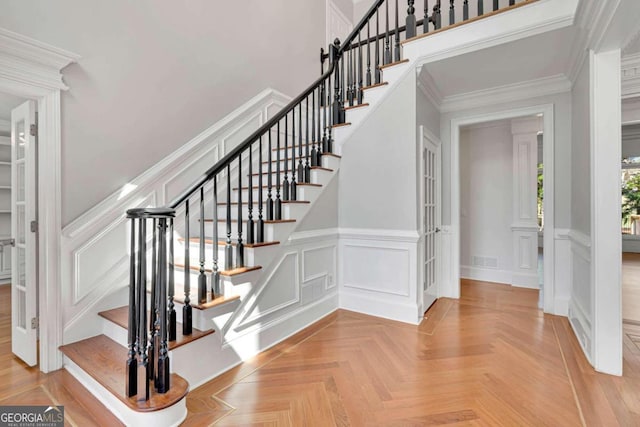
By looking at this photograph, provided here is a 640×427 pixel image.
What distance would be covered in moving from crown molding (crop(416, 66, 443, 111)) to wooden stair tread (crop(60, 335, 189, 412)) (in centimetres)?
328

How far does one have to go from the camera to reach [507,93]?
11.6 feet

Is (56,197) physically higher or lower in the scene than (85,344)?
higher

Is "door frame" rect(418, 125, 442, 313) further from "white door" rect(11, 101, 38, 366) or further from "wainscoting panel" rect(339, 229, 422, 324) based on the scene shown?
"white door" rect(11, 101, 38, 366)

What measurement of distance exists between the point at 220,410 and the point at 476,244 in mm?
4274

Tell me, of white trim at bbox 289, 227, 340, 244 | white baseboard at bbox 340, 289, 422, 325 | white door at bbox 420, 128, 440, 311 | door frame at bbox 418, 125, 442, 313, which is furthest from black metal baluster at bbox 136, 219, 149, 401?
white door at bbox 420, 128, 440, 311

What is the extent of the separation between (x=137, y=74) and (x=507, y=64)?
11.6 ft

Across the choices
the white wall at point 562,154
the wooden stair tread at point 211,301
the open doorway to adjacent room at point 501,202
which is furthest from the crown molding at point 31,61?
the open doorway to adjacent room at point 501,202

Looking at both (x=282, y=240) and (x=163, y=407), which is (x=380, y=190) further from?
(x=163, y=407)

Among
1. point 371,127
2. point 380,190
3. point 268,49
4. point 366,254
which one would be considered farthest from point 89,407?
point 268,49

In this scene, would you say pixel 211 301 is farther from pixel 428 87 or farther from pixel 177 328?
pixel 428 87

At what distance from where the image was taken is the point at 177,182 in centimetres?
300

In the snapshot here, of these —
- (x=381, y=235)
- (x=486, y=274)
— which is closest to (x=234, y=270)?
(x=381, y=235)

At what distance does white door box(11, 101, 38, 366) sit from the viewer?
226 centimetres

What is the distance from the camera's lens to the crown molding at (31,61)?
200 cm
